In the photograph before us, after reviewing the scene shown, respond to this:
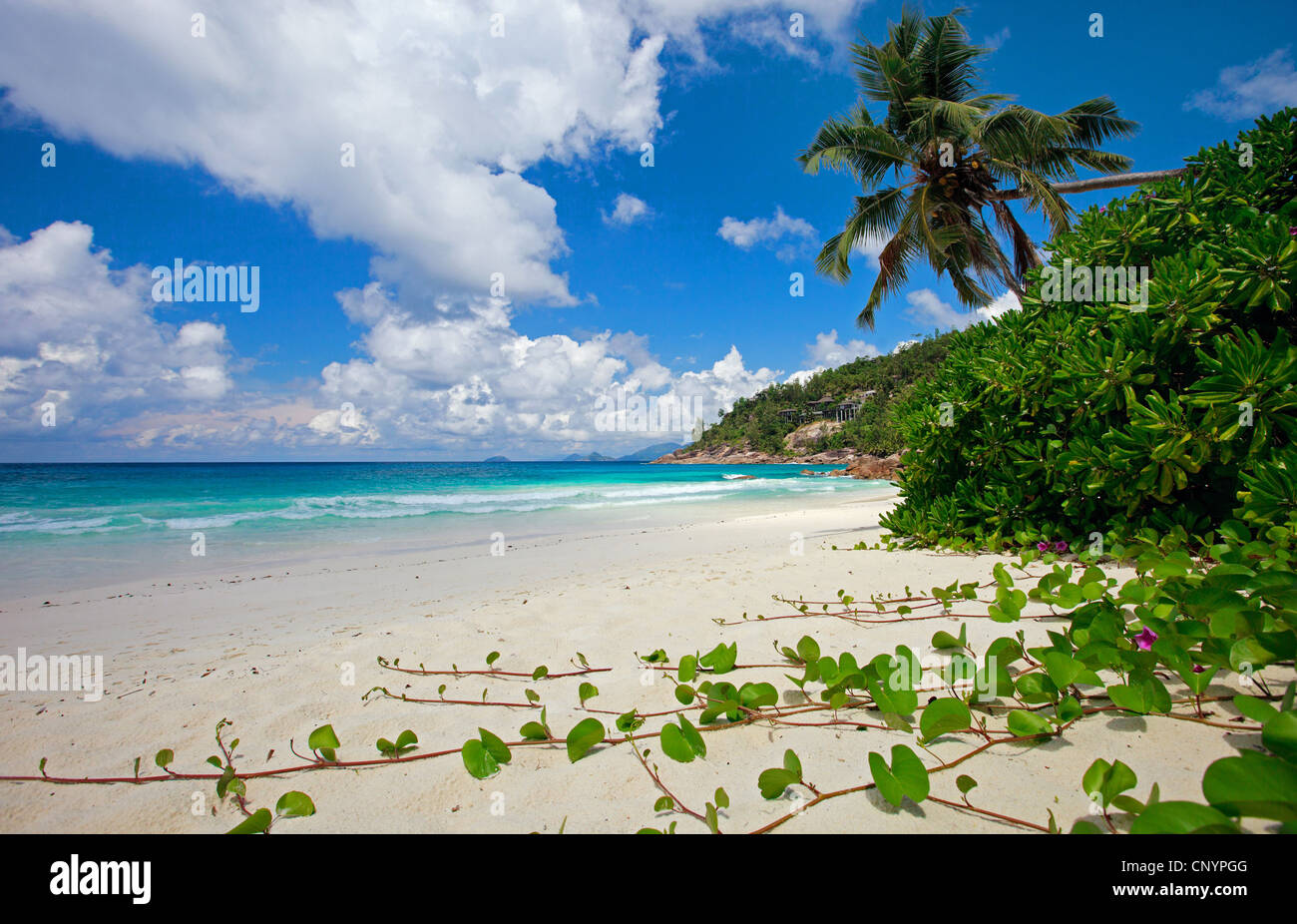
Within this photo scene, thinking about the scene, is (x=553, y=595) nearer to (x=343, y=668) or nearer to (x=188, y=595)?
(x=343, y=668)

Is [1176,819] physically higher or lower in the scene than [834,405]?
lower

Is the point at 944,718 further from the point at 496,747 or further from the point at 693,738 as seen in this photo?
the point at 496,747

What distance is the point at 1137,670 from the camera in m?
1.37

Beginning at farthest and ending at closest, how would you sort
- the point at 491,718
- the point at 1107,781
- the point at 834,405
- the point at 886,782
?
the point at 834,405
the point at 491,718
the point at 886,782
the point at 1107,781

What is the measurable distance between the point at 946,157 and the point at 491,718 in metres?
12.9

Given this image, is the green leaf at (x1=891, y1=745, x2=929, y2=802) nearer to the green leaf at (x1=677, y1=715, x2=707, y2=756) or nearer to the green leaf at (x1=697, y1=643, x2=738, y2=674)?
the green leaf at (x1=677, y1=715, x2=707, y2=756)

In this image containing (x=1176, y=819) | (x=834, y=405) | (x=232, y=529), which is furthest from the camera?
(x=834, y=405)

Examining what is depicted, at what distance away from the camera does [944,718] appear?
4.20 ft

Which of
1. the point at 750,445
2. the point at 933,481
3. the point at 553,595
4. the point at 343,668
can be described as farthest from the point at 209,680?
the point at 750,445

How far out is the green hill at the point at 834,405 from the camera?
6372cm

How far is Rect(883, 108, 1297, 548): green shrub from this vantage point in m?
2.55

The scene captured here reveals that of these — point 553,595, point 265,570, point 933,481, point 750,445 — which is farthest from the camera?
point 750,445

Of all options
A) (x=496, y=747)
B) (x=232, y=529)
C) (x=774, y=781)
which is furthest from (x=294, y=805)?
(x=232, y=529)
